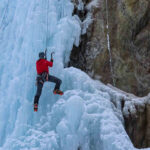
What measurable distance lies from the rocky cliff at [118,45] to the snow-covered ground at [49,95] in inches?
18.3

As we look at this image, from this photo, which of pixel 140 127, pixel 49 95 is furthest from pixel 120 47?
pixel 49 95

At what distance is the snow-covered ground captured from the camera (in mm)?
5156

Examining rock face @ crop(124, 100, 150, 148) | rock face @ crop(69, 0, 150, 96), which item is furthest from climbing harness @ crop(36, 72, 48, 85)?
rock face @ crop(124, 100, 150, 148)

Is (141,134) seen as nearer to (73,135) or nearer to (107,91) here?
(107,91)

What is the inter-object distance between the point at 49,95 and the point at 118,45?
2722mm

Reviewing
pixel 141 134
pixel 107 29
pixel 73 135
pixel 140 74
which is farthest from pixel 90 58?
pixel 73 135

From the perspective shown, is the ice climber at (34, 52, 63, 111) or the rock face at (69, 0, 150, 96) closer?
the ice climber at (34, 52, 63, 111)

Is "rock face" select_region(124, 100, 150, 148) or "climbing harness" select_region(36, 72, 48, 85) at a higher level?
"climbing harness" select_region(36, 72, 48, 85)

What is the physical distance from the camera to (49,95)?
6.02 m

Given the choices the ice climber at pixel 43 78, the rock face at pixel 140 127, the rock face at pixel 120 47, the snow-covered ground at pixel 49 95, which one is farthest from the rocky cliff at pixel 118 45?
the ice climber at pixel 43 78

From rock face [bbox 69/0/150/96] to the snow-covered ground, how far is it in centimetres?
49

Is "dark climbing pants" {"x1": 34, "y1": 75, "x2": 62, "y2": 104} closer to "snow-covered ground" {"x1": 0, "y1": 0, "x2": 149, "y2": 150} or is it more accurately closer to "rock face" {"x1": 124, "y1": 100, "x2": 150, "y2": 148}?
"snow-covered ground" {"x1": 0, "y1": 0, "x2": 149, "y2": 150}

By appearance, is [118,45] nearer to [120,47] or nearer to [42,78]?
[120,47]

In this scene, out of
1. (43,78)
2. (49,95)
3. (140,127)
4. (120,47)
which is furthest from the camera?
(120,47)
